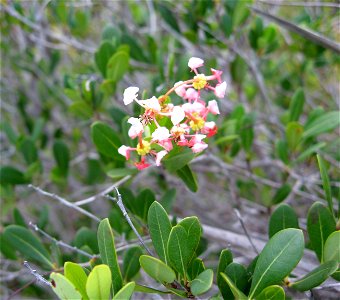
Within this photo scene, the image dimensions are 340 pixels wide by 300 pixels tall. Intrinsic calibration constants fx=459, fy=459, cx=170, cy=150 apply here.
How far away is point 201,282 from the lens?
987 mm

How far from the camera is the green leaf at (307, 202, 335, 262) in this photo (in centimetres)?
116

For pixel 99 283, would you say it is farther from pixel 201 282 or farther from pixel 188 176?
pixel 188 176

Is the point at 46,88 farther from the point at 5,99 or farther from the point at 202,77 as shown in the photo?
the point at 202,77

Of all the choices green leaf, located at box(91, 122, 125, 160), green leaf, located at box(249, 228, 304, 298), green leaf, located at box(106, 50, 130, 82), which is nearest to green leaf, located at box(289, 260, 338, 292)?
green leaf, located at box(249, 228, 304, 298)

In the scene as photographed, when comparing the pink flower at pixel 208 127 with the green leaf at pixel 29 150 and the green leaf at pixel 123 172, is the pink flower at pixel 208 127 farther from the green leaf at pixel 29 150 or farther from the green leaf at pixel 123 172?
the green leaf at pixel 29 150

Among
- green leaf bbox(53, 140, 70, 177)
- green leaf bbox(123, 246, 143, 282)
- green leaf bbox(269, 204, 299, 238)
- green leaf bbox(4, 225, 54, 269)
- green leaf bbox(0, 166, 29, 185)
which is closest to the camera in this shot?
green leaf bbox(269, 204, 299, 238)

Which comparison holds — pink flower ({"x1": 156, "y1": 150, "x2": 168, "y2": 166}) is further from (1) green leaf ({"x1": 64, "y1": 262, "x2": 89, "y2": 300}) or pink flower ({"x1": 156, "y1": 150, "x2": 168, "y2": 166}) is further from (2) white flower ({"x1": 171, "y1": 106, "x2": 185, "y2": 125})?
(1) green leaf ({"x1": 64, "y1": 262, "x2": 89, "y2": 300})

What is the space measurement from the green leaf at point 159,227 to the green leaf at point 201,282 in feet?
0.29

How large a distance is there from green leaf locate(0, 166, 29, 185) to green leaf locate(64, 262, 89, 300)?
3.47 feet

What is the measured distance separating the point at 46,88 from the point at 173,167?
1.60m

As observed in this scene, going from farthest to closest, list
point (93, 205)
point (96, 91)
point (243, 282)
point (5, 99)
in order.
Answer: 1. point (5, 99)
2. point (93, 205)
3. point (96, 91)
4. point (243, 282)

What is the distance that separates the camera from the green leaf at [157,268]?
3.12 feet

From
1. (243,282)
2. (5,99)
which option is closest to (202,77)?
(243,282)

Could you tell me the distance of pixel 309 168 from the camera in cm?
219
